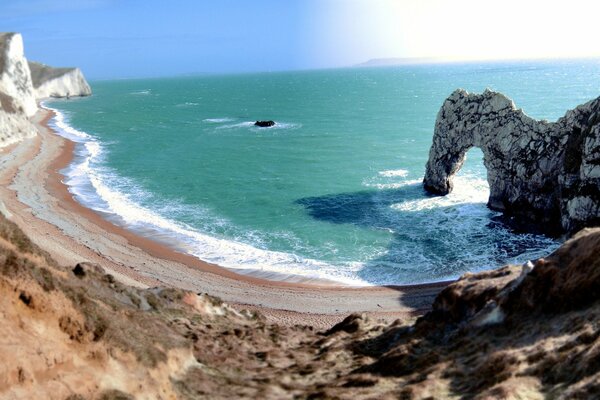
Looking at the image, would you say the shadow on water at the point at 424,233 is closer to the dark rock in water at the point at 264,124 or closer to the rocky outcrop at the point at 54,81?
the dark rock in water at the point at 264,124

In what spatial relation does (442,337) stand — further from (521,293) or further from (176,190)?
(176,190)

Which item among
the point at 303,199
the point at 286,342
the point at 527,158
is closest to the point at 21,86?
the point at 303,199

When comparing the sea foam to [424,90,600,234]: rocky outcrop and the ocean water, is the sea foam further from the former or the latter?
[424,90,600,234]: rocky outcrop

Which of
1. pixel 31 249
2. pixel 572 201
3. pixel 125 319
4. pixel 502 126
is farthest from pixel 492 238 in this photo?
pixel 31 249

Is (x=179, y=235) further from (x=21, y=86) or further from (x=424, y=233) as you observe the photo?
(x=21, y=86)

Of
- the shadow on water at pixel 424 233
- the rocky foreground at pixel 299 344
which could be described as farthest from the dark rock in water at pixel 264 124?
the rocky foreground at pixel 299 344

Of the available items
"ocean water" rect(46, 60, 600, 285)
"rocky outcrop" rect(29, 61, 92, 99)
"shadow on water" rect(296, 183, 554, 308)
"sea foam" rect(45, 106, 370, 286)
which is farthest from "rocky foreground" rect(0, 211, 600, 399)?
"rocky outcrop" rect(29, 61, 92, 99)

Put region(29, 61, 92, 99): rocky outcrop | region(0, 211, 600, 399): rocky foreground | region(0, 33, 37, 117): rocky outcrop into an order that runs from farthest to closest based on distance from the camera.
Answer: region(29, 61, 92, 99): rocky outcrop → region(0, 33, 37, 117): rocky outcrop → region(0, 211, 600, 399): rocky foreground
